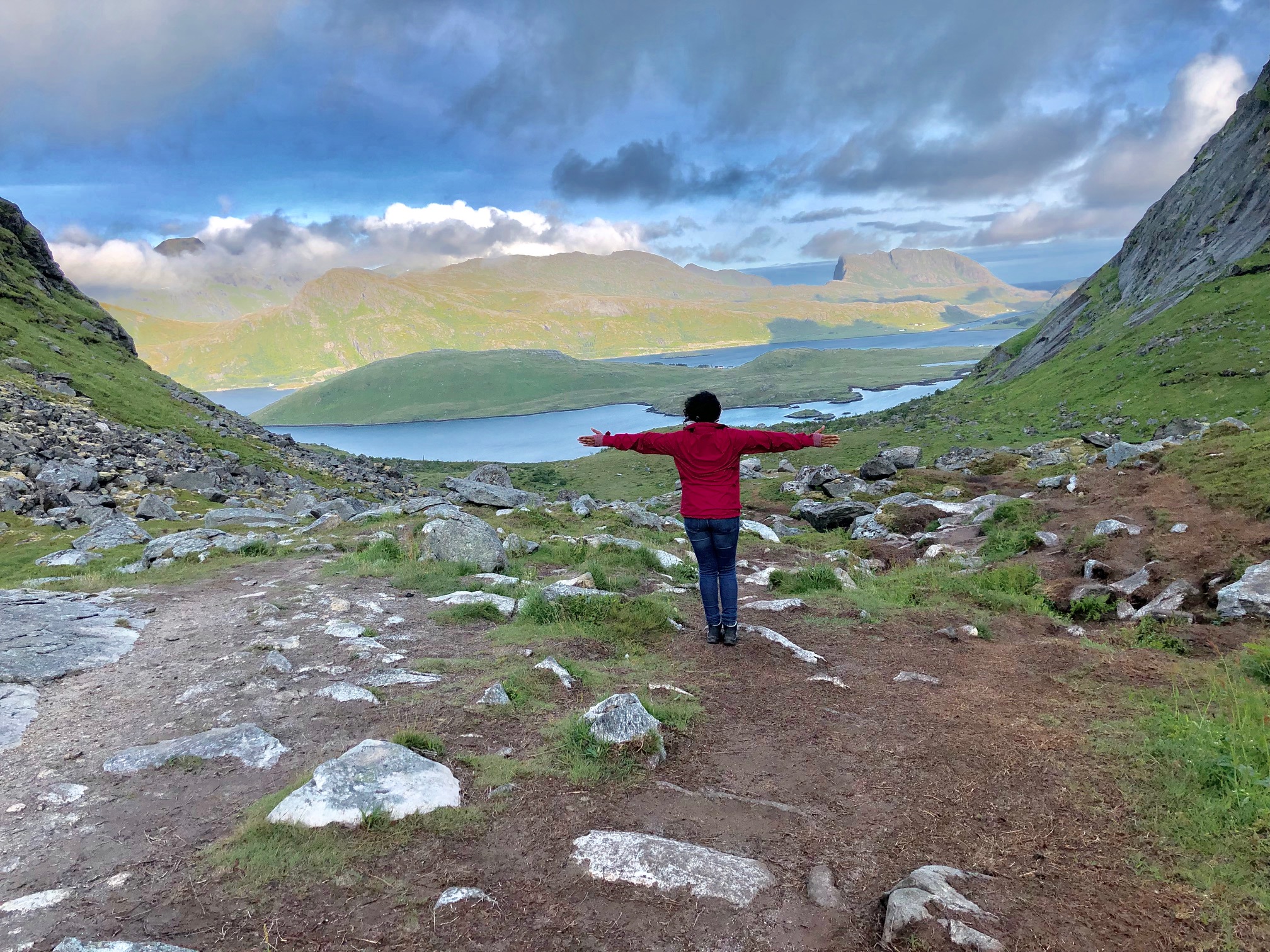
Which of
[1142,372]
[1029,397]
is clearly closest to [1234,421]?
[1142,372]

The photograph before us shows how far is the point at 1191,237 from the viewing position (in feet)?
273

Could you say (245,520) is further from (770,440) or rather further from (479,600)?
(770,440)

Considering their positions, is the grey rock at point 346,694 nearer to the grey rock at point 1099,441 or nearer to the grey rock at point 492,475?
the grey rock at point 492,475

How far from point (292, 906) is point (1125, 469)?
24546 millimetres

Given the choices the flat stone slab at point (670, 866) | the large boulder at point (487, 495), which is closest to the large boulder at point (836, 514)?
the large boulder at point (487, 495)

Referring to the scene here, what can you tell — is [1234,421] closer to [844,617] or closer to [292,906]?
[844,617]

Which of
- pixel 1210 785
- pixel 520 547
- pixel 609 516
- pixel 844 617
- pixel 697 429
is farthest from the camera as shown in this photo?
pixel 609 516

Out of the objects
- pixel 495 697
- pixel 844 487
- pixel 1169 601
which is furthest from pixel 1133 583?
pixel 844 487

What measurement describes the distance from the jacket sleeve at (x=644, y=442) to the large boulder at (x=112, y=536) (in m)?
16.8

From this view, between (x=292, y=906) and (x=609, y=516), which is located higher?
(x=292, y=906)

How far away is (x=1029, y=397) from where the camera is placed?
76.8 m

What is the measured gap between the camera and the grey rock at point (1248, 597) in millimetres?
9586

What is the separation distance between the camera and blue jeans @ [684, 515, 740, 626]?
8.91m

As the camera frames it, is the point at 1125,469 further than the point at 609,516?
No
